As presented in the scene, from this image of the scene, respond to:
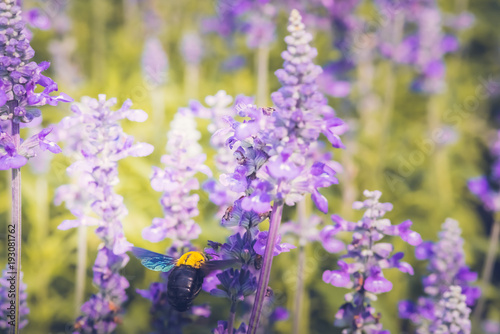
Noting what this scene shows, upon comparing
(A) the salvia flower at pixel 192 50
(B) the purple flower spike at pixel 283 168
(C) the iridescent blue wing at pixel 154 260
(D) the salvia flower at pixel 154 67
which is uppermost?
(A) the salvia flower at pixel 192 50

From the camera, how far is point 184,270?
238 cm

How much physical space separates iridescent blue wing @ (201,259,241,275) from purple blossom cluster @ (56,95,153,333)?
1.39 ft

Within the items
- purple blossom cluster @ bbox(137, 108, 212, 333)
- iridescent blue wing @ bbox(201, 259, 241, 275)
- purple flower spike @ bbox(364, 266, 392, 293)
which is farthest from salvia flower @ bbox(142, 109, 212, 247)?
purple flower spike @ bbox(364, 266, 392, 293)

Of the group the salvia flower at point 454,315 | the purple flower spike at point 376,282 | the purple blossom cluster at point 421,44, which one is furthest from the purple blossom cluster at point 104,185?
the purple blossom cluster at point 421,44

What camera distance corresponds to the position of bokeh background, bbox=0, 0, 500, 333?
4.42 metres

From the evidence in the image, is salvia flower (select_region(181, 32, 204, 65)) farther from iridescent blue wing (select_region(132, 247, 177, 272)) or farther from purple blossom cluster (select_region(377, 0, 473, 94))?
iridescent blue wing (select_region(132, 247, 177, 272))

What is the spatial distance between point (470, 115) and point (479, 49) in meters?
2.65

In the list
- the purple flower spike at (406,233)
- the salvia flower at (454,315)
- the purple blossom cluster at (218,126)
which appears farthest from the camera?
the purple blossom cluster at (218,126)

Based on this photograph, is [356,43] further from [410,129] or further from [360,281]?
[360,281]

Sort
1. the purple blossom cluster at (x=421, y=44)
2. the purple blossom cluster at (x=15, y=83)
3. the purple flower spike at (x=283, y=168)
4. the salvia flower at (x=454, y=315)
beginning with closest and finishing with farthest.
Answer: the purple flower spike at (x=283, y=168)
the purple blossom cluster at (x=15, y=83)
the salvia flower at (x=454, y=315)
the purple blossom cluster at (x=421, y=44)

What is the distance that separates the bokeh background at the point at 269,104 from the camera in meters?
4.42

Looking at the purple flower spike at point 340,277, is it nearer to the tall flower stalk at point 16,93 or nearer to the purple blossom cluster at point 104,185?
the purple blossom cluster at point 104,185

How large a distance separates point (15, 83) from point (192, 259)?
113 cm

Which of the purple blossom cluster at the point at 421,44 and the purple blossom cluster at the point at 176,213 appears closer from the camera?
the purple blossom cluster at the point at 176,213
